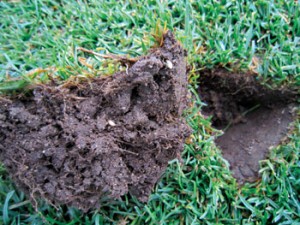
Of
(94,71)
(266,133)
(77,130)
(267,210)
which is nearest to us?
A: (77,130)

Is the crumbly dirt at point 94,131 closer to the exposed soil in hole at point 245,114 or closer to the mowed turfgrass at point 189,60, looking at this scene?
the mowed turfgrass at point 189,60

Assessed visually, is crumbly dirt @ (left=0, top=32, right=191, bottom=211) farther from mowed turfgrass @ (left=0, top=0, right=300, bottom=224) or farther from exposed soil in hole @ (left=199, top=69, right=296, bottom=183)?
exposed soil in hole @ (left=199, top=69, right=296, bottom=183)

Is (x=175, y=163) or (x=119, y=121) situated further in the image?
(x=175, y=163)

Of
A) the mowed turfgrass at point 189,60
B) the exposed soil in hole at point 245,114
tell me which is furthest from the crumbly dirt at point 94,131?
the exposed soil in hole at point 245,114

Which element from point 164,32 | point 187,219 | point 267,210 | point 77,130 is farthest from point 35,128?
point 267,210

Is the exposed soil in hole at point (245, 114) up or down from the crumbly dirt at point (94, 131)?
down

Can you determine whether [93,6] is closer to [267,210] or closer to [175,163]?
→ [175,163]
